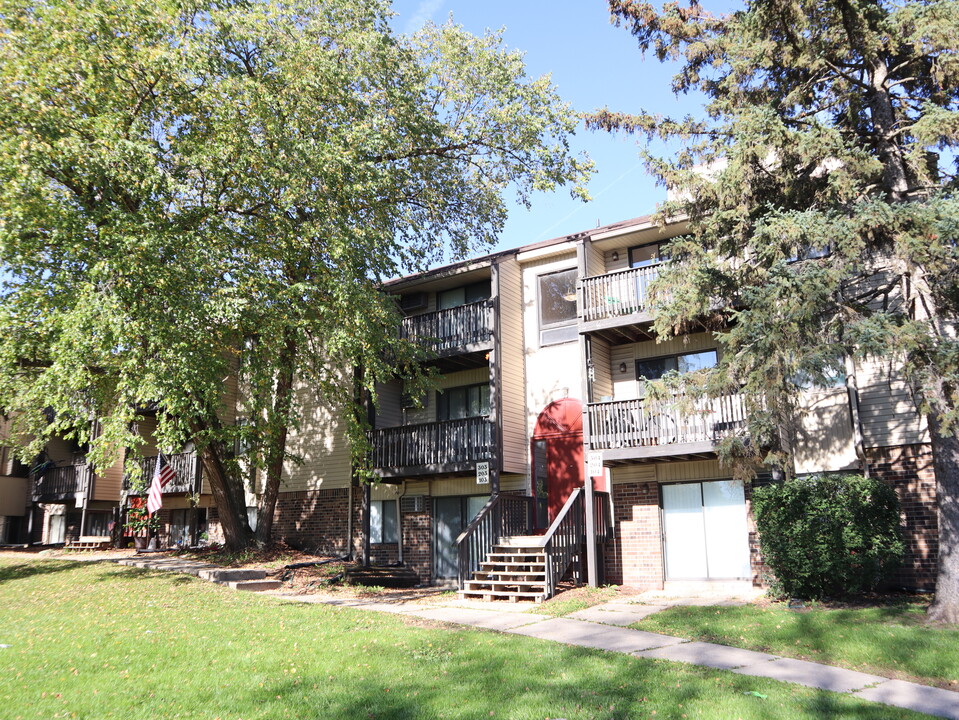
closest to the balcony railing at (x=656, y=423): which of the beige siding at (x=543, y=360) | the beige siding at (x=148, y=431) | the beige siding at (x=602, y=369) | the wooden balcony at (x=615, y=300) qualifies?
the beige siding at (x=602, y=369)

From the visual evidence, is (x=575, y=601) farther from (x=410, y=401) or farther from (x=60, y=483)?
(x=60, y=483)

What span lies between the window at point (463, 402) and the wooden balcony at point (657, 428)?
15.0ft

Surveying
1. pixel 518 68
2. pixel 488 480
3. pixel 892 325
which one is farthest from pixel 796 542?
pixel 518 68

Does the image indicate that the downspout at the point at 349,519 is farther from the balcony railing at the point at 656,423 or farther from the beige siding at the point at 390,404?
the balcony railing at the point at 656,423

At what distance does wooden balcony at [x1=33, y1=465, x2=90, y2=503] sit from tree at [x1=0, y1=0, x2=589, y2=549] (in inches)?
319

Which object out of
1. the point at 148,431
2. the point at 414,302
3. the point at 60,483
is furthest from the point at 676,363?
the point at 60,483

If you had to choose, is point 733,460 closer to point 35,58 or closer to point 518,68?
point 518,68

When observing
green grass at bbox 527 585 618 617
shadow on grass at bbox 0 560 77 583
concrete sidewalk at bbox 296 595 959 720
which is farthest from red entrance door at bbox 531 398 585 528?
shadow on grass at bbox 0 560 77 583

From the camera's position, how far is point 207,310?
15094 millimetres

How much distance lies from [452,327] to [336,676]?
488 inches

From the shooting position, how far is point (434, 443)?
19.5m

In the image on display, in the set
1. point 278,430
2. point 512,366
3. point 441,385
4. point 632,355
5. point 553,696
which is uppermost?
point 512,366

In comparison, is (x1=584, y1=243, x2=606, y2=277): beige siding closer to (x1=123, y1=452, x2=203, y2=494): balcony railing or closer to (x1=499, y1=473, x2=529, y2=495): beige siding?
(x1=499, y1=473, x2=529, y2=495): beige siding

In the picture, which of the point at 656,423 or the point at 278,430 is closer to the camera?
the point at 656,423
